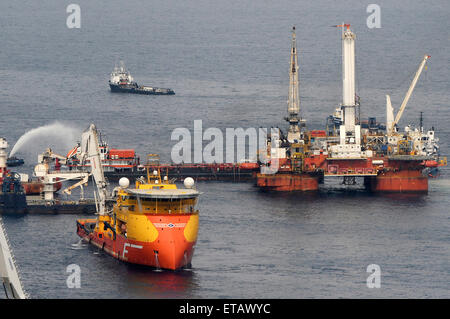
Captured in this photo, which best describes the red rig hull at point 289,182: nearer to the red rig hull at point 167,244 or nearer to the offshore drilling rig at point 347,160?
the offshore drilling rig at point 347,160

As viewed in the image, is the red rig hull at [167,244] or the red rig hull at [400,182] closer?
the red rig hull at [167,244]

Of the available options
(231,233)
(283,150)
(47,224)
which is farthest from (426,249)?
(283,150)

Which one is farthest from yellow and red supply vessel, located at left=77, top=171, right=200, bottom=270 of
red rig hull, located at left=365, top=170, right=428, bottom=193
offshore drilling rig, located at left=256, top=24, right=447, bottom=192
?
red rig hull, located at left=365, top=170, right=428, bottom=193

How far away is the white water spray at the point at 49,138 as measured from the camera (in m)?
153

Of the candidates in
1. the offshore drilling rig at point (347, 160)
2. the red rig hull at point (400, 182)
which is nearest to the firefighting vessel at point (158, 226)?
the offshore drilling rig at point (347, 160)

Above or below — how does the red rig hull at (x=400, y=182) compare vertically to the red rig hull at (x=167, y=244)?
above

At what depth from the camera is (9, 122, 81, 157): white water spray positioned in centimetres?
15325

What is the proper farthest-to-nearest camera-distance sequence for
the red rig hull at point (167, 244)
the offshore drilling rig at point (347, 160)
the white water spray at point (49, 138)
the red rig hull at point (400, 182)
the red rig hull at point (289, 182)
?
1. the white water spray at point (49, 138)
2. the offshore drilling rig at point (347, 160)
3. the red rig hull at point (400, 182)
4. the red rig hull at point (289, 182)
5. the red rig hull at point (167, 244)

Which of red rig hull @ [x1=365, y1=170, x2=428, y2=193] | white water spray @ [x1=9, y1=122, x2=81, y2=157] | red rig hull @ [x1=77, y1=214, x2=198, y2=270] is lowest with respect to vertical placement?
red rig hull @ [x1=77, y1=214, x2=198, y2=270]

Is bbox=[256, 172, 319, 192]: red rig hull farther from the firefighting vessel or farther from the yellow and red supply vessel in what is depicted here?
the yellow and red supply vessel

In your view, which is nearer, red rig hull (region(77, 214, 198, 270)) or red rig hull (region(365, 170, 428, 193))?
red rig hull (region(77, 214, 198, 270))

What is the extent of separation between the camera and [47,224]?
10325 cm
